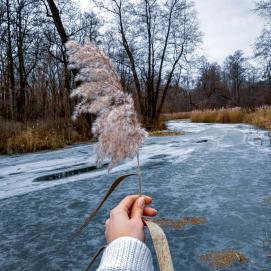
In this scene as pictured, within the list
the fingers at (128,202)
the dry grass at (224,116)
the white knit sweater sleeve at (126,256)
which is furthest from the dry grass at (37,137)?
the dry grass at (224,116)

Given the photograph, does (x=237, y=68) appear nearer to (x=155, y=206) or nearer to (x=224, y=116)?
(x=224, y=116)

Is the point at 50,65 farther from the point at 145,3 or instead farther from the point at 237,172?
the point at 237,172

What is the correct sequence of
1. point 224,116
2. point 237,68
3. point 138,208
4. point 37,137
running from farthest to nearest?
point 237,68, point 224,116, point 37,137, point 138,208

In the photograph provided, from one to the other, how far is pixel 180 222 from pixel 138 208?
7.39 ft

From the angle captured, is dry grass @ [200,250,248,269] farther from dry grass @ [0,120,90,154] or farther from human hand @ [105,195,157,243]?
dry grass @ [0,120,90,154]

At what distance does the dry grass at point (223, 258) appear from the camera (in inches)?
88.0

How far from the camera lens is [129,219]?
2.75ft

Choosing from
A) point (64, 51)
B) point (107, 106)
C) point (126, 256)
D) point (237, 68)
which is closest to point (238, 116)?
point (64, 51)

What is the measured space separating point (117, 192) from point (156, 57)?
51.1 ft

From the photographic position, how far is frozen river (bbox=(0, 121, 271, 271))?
2.43 m

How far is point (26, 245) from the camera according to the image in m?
2.64

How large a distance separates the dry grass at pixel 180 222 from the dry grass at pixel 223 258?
0.56m

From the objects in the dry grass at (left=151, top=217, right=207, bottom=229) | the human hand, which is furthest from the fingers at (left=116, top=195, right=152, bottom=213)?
the dry grass at (left=151, top=217, right=207, bottom=229)

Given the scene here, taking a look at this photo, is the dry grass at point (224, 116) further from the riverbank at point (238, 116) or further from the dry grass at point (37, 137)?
the dry grass at point (37, 137)
